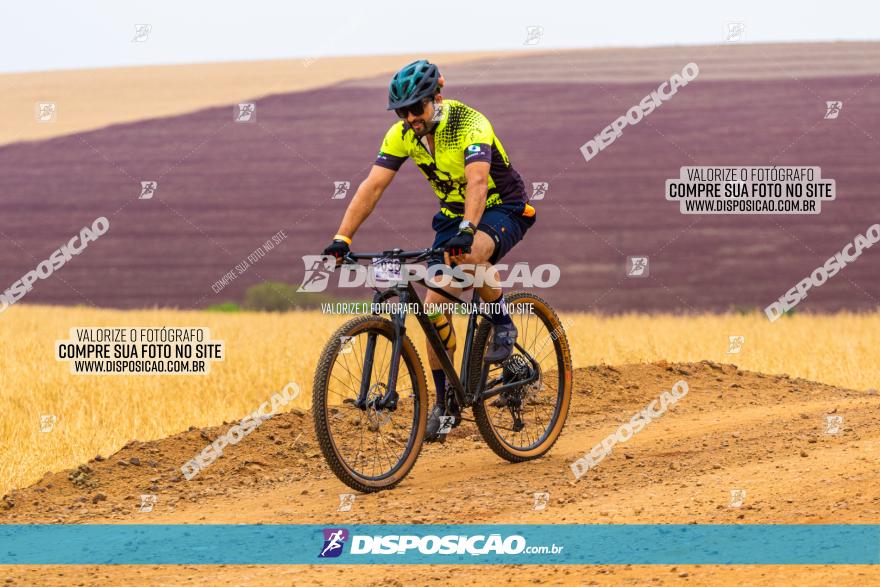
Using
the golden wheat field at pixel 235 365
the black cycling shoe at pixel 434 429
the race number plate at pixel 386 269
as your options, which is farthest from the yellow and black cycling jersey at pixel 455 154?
the golden wheat field at pixel 235 365

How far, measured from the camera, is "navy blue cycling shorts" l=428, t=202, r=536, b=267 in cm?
701

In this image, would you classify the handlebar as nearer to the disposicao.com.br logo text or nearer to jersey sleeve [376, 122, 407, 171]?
jersey sleeve [376, 122, 407, 171]

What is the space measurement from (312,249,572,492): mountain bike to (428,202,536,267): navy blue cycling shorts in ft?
1.17

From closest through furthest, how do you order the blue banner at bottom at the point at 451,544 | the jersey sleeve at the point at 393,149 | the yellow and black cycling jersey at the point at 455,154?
1. the blue banner at bottom at the point at 451,544
2. the yellow and black cycling jersey at the point at 455,154
3. the jersey sleeve at the point at 393,149

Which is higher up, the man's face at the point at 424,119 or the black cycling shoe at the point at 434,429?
the man's face at the point at 424,119

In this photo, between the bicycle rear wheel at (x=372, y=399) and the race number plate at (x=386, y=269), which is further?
the race number plate at (x=386, y=269)

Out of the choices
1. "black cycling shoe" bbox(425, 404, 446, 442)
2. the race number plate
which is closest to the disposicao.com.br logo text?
"black cycling shoe" bbox(425, 404, 446, 442)

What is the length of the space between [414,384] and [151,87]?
30919 mm

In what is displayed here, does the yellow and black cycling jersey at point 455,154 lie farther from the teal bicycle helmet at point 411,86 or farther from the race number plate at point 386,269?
the race number plate at point 386,269

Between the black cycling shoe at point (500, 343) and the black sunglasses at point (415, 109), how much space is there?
151 cm

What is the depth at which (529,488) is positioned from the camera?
674 centimetres

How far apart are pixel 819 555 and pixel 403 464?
8.56 ft

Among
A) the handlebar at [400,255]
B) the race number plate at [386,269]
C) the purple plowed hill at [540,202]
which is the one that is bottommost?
the race number plate at [386,269]

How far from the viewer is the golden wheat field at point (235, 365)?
883 cm
